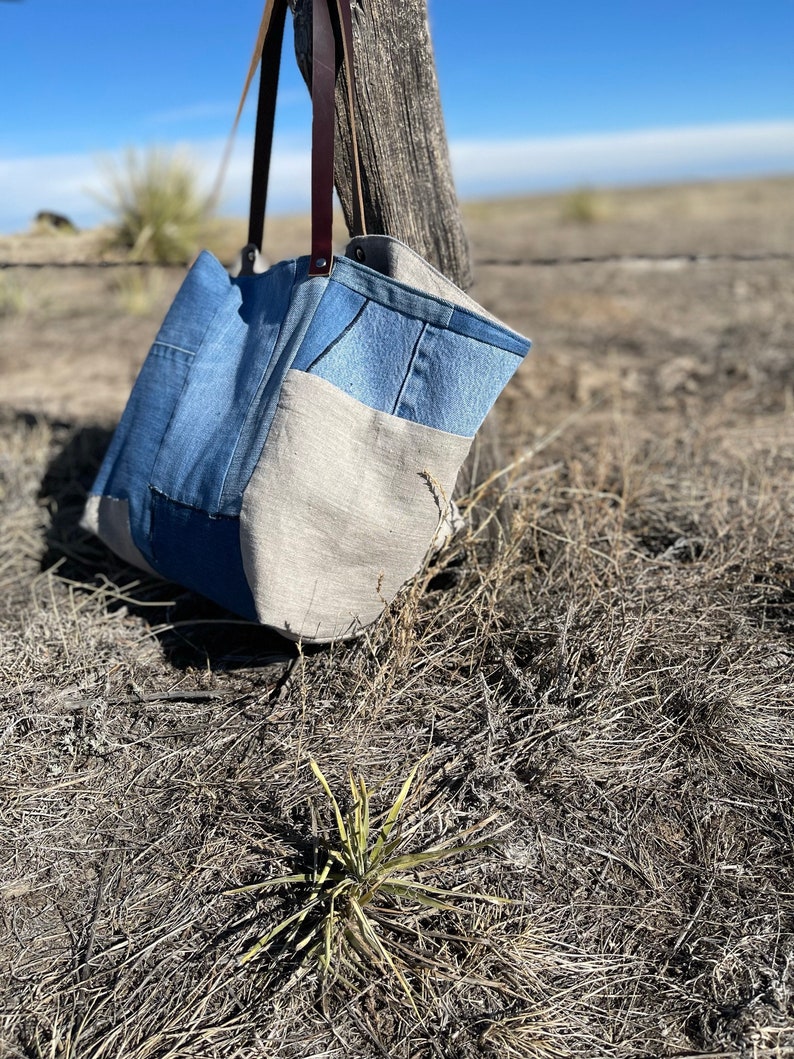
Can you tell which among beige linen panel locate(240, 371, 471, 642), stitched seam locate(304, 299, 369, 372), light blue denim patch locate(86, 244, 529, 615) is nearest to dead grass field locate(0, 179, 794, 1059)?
beige linen panel locate(240, 371, 471, 642)

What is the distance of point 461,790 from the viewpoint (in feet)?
5.58

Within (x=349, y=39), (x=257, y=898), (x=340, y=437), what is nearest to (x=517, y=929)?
(x=257, y=898)

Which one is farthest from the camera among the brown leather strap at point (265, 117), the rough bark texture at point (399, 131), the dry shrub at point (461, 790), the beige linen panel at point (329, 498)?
the brown leather strap at point (265, 117)

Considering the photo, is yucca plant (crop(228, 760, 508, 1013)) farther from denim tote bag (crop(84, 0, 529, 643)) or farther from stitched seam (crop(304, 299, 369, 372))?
stitched seam (crop(304, 299, 369, 372))

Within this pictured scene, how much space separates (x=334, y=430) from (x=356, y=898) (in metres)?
0.98

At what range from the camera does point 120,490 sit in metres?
2.20

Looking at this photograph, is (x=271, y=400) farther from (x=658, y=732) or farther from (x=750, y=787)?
(x=750, y=787)

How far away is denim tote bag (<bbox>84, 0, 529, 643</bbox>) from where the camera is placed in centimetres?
177

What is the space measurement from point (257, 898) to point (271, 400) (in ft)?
3.55

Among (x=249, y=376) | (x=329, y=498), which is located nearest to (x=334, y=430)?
(x=329, y=498)

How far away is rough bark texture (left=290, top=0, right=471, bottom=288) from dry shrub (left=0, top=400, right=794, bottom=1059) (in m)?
0.78

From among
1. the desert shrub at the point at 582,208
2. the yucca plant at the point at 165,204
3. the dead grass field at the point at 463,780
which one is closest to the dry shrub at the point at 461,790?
the dead grass field at the point at 463,780

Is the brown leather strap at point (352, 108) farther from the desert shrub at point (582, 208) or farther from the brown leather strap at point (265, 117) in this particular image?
the desert shrub at point (582, 208)

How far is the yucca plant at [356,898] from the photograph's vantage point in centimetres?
142
